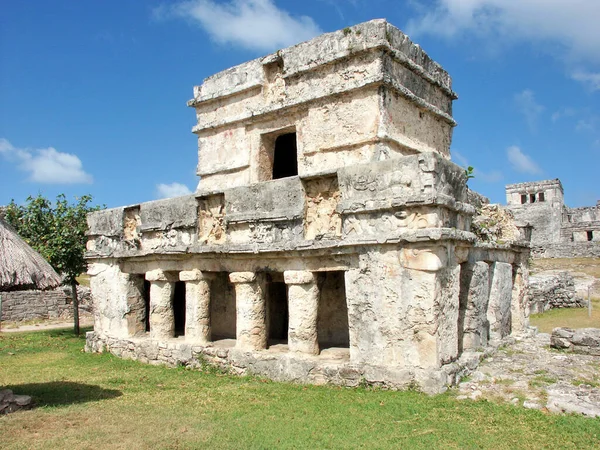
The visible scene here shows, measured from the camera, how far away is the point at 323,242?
7156 mm

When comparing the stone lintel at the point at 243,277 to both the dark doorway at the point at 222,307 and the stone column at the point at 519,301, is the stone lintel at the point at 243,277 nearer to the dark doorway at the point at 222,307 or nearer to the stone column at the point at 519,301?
the dark doorway at the point at 222,307

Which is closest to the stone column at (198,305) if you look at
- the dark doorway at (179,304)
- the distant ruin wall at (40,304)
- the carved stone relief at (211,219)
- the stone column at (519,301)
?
the carved stone relief at (211,219)

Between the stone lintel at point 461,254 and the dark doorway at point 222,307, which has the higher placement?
the stone lintel at point 461,254

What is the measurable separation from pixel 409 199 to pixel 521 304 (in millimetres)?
5361

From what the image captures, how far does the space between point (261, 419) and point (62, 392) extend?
337 centimetres

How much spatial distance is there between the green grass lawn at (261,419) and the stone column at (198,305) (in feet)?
3.91

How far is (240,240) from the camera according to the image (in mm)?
8305

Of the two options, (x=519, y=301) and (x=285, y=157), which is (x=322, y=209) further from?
(x=519, y=301)

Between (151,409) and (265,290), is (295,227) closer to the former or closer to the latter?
(265,290)

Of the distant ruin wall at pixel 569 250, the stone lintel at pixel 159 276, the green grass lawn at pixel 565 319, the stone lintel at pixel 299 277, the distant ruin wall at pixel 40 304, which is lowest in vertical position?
the green grass lawn at pixel 565 319

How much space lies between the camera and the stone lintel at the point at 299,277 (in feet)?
24.6

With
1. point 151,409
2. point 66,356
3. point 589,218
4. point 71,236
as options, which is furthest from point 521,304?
point 589,218

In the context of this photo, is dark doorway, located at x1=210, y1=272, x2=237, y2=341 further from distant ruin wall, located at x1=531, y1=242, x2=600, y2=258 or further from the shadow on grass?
distant ruin wall, located at x1=531, y1=242, x2=600, y2=258

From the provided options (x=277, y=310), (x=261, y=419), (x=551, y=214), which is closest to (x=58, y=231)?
(x=277, y=310)
